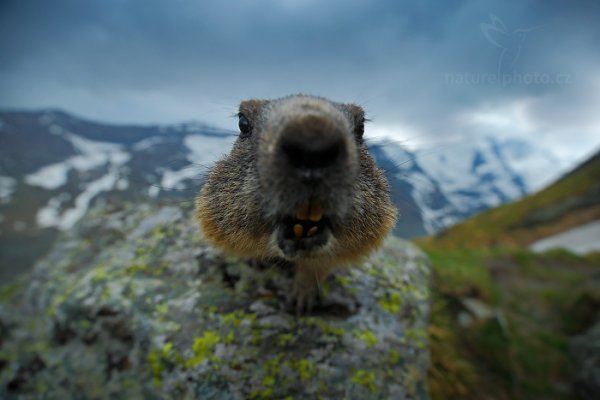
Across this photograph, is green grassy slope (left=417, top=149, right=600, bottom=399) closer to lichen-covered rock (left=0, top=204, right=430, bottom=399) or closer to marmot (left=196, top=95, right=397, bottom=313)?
lichen-covered rock (left=0, top=204, right=430, bottom=399)

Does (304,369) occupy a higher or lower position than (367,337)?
lower

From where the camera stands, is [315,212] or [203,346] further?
[203,346]

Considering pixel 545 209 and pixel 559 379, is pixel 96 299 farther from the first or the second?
pixel 545 209

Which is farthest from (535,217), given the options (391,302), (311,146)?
(311,146)

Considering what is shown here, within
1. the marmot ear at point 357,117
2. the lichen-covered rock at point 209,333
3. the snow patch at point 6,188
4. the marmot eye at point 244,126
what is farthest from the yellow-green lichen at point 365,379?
the snow patch at point 6,188

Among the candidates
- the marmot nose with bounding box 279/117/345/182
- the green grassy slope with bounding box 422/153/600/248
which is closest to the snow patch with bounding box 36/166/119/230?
the green grassy slope with bounding box 422/153/600/248

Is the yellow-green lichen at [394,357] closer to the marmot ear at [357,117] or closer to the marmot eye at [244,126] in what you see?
the marmot ear at [357,117]

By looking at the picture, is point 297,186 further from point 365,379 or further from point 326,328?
point 365,379
